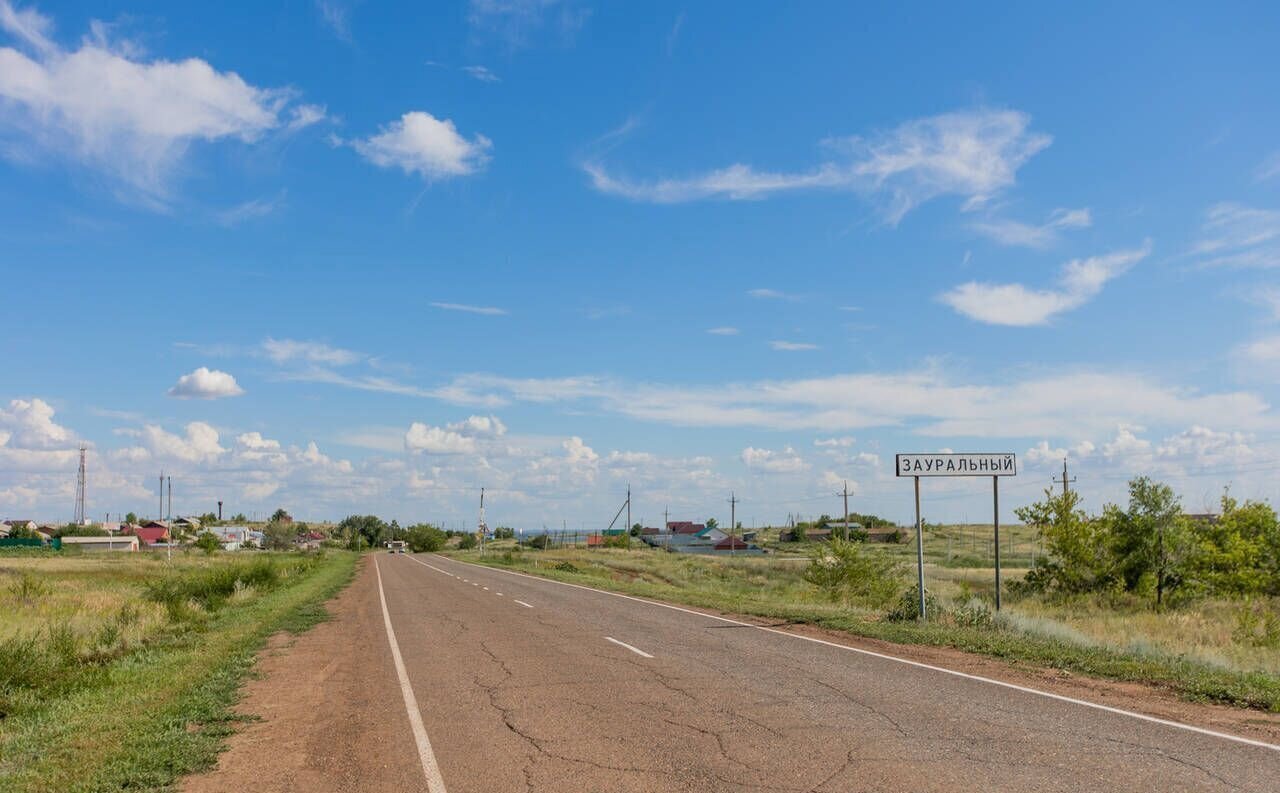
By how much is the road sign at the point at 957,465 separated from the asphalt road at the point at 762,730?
170 inches

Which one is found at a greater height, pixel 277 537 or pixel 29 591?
pixel 29 591

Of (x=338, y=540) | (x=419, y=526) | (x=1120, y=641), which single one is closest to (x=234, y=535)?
(x=338, y=540)

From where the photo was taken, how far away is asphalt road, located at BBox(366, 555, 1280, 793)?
6898mm

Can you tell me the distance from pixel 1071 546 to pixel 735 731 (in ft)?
88.5

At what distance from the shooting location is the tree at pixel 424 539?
143m

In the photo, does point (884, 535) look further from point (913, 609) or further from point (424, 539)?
point (913, 609)

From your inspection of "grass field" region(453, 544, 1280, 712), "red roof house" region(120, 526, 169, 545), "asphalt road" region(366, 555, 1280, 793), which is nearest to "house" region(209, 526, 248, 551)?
"red roof house" region(120, 526, 169, 545)

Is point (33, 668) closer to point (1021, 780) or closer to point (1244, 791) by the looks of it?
point (1021, 780)

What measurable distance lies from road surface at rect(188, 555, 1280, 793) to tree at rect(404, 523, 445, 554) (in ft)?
432

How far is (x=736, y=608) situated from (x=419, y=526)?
135 meters

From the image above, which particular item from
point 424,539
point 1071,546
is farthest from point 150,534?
point 1071,546

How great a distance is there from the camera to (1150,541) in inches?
1201

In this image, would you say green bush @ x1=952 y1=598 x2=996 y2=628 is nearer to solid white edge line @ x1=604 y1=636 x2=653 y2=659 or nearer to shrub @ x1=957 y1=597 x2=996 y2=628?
shrub @ x1=957 y1=597 x2=996 y2=628

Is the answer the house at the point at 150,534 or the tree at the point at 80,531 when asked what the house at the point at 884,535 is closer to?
the house at the point at 150,534
